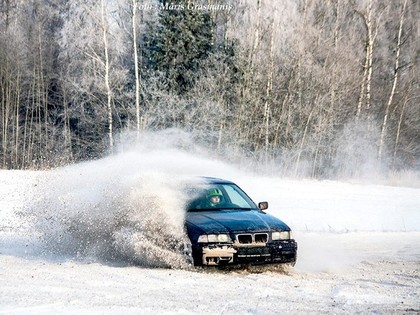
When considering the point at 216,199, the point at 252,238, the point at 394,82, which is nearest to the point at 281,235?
the point at 252,238

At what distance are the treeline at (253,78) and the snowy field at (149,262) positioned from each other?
777 inches

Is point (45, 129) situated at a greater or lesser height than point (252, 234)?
lesser

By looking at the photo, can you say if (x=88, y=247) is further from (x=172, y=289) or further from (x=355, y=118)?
(x=355, y=118)

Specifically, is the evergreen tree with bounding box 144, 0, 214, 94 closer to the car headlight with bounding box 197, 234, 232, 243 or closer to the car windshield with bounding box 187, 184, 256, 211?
the car windshield with bounding box 187, 184, 256, 211

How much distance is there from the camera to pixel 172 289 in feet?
23.1

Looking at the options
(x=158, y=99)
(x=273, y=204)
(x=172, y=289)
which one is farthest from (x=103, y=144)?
(x=172, y=289)

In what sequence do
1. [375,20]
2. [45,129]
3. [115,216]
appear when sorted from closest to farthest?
[115,216], [375,20], [45,129]

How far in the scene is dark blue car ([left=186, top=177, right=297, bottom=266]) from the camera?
845 centimetres

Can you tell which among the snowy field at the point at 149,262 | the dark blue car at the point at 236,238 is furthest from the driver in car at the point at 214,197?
the snowy field at the point at 149,262

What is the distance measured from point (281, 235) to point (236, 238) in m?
0.80

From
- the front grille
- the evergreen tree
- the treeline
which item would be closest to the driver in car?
the front grille

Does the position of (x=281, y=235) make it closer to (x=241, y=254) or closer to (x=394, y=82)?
(x=241, y=254)

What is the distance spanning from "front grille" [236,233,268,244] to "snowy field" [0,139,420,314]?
483 mm

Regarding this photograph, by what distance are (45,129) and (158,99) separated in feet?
40.5
